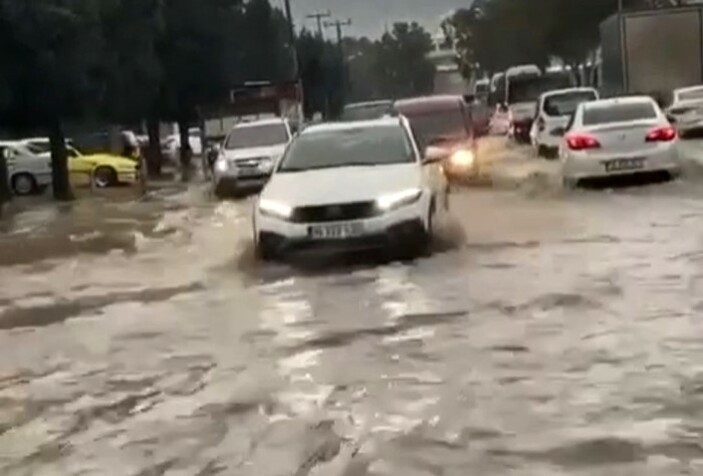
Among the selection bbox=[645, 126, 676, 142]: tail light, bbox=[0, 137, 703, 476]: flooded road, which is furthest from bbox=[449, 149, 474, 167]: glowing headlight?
bbox=[0, 137, 703, 476]: flooded road

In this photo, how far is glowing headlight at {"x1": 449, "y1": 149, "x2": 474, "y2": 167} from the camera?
1172 inches

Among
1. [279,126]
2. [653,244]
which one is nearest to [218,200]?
[279,126]

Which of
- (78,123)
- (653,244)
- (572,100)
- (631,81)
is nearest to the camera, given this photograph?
(653,244)

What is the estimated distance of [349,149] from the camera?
17703 mm

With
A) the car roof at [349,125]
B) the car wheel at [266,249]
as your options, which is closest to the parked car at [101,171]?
the car roof at [349,125]

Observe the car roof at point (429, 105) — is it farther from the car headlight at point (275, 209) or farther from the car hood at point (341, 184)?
the car headlight at point (275, 209)

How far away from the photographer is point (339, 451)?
7.95 meters

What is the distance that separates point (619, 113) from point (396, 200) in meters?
9.87

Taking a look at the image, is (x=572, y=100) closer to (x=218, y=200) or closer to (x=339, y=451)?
(x=218, y=200)

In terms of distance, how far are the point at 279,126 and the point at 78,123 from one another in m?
9.61

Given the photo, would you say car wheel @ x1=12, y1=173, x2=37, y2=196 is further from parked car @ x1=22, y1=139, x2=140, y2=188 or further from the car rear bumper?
the car rear bumper

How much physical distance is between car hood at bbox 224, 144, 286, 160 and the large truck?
15194mm

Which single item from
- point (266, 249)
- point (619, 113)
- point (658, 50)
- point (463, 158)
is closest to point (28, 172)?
point (658, 50)

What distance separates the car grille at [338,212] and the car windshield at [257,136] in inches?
713
